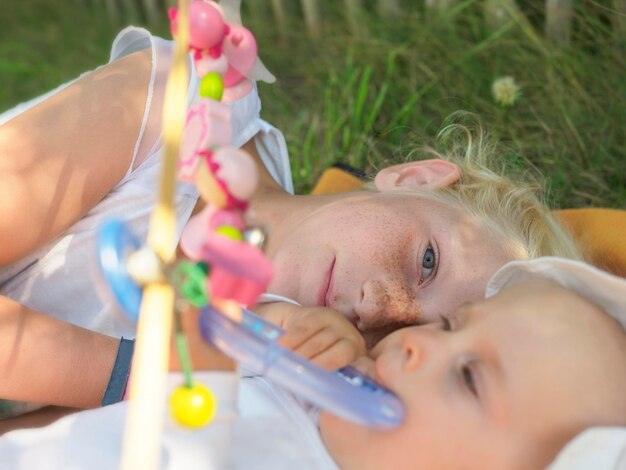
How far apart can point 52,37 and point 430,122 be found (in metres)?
1.94

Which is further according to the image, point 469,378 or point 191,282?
point 469,378

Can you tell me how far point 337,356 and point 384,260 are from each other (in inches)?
11.4

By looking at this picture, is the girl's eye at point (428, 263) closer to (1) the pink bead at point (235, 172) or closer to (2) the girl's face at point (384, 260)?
(2) the girl's face at point (384, 260)

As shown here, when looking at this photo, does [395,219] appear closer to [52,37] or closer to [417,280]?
[417,280]

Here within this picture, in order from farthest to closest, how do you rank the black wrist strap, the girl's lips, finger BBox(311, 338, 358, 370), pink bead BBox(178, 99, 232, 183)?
1. the girl's lips
2. the black wrist strap
3. finger BBox(311, 338, 358, 370)
4. pink bead BBox(178, 99, 232, 183)

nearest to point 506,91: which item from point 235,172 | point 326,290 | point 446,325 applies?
point 326,290

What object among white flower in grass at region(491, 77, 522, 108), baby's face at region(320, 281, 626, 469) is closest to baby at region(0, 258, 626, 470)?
baby's face at region(320, 281, 626, 469)

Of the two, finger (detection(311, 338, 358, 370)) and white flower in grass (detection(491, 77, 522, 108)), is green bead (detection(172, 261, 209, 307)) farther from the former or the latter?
white flower in grass (detection(491, 77, 522, 108))

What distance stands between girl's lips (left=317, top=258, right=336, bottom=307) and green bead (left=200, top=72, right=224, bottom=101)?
19.6 inches

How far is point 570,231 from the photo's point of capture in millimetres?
1466

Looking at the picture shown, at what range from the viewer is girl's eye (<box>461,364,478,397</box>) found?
0.89m

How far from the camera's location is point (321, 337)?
3.32 feet

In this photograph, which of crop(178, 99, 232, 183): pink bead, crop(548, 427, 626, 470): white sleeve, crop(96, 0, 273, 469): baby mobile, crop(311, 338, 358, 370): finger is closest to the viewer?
crop(96, 0, 273, 469): baby mobile

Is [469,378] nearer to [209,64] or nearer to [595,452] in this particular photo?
[595,452]
